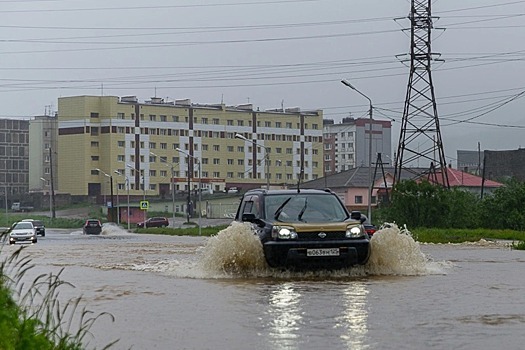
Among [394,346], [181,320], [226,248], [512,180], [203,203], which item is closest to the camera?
[394,346]

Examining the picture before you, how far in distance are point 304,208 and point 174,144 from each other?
10239 centimetres

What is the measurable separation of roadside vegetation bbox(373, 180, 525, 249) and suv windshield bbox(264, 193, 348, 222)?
3371 centimetres

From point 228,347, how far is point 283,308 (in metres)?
3.30

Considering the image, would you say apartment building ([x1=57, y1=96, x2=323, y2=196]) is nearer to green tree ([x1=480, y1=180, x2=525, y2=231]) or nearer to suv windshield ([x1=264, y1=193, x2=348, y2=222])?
green tree ([x1=480, y1=180, x2=525, y2=231])

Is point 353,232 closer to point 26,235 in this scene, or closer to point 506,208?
point 26,235

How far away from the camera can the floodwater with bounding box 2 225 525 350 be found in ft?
31.4

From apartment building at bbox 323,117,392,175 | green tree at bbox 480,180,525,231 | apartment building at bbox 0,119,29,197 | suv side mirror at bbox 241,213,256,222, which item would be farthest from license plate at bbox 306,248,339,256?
apartment building at bbox 0,119,29,197

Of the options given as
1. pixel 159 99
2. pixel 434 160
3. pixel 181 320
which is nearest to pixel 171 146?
pixel 159 99

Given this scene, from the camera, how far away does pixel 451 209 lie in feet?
176

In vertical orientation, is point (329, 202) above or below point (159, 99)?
below

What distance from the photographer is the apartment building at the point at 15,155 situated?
15188 centimetres

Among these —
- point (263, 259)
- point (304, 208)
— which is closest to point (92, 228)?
point (304, 208)

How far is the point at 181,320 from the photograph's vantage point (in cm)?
1127

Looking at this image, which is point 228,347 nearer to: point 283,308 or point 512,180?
point 283,308
